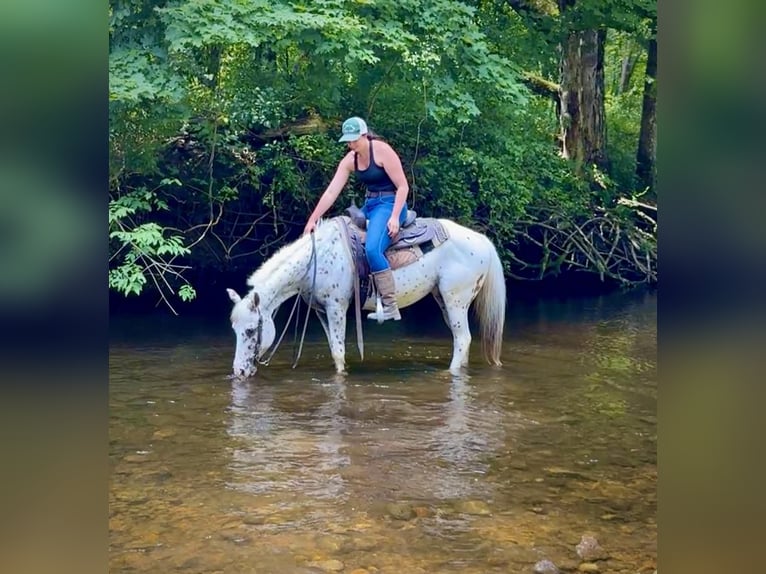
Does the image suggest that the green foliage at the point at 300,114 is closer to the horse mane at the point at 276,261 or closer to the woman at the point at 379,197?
the horse mane at the point at 276,261

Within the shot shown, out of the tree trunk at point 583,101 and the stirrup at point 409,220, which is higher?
the tree trunk at point 583,101

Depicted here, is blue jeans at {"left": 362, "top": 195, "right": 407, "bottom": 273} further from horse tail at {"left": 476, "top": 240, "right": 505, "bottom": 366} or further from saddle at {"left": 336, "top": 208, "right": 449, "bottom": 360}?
horse tail at {"left": 476, "top": 240, "right": 505, "bottom": 366}

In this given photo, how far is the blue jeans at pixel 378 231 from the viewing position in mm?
6219

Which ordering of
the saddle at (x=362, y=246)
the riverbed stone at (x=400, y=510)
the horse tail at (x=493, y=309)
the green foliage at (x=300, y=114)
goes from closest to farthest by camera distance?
the riverbed stone at (x=400, y=510) → the saddle at (x=362, y=246) → the horse tail at (x=493, y=309) → the green foliage at (x=300, y=114)

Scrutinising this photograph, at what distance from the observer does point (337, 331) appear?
645 cm

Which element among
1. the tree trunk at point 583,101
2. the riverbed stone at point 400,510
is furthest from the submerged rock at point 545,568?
the tree trunk at point 583,101

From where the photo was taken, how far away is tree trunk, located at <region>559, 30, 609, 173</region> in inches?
504

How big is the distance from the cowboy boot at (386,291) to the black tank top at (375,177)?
28.2 inches

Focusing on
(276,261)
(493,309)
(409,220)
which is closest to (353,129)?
(409,220)

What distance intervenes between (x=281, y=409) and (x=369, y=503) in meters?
1.84

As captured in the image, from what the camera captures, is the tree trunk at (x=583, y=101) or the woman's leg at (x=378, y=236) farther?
the tree trunk at (x=583, y=101)
